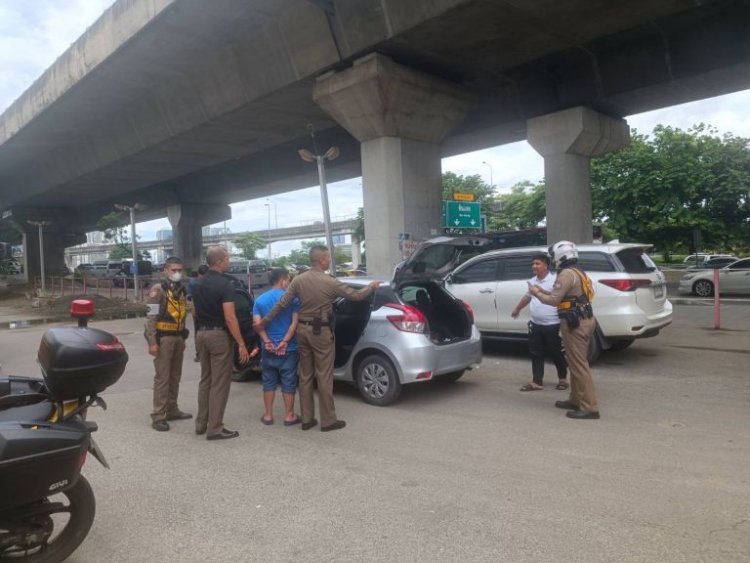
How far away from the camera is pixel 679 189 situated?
1094 inches

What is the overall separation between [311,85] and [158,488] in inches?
467

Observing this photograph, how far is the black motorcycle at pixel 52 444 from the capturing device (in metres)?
2.80

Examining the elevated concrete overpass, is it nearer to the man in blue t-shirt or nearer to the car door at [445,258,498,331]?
the car door at [445,258,498,331]

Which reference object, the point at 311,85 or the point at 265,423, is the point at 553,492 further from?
the point at 311,85

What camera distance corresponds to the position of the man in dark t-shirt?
546 centimetres

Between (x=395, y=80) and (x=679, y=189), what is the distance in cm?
2033

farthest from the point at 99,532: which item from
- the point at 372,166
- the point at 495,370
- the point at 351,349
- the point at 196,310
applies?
the point at 372,166

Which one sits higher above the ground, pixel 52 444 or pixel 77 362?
pixel 77 362

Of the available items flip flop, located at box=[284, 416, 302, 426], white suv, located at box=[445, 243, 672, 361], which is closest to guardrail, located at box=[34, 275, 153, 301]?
white suv, located at box=[445, 243, 672, 361]

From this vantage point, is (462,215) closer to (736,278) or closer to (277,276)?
(736,278)

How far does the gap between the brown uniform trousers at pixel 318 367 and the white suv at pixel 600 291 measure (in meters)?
4.19

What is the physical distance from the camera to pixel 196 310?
553 centimetres

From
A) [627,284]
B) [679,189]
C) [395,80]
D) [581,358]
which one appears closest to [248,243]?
[679,189]

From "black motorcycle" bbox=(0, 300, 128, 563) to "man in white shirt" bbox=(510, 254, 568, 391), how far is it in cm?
492
